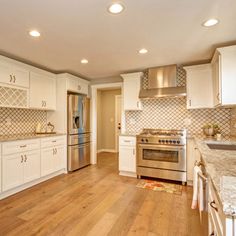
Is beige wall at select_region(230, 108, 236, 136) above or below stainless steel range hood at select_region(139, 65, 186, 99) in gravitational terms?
below

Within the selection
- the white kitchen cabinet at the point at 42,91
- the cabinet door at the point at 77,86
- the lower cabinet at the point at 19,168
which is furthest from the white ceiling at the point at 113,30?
the lower cabinet at the point at 19,168

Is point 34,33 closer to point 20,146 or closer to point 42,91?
point 42,91

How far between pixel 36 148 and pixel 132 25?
2.68 metres

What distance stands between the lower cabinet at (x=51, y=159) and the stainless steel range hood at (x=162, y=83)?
2.21m

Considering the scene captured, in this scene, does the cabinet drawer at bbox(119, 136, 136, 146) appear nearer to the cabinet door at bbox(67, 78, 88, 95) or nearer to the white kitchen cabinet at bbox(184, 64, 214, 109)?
the white kitchen cabinet at bbox(184, 64, 214, 109)

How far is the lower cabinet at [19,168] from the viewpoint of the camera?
262cm

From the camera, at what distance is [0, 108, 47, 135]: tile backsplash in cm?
319

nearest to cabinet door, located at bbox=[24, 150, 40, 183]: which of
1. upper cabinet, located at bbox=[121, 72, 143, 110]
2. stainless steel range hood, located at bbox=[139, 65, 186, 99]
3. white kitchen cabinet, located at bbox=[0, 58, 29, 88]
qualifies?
white kitchen cabinet, located at bbox=[0, 58, 29, 88]

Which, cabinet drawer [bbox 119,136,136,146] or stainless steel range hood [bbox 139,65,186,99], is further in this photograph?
cabinet drawer [bbox 119,136,136,146]

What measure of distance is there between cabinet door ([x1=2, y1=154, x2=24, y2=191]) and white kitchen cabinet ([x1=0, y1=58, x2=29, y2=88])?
129 cm

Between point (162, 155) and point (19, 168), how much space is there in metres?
2.65

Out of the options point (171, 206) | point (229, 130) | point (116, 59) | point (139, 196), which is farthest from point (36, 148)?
point (229, 130)

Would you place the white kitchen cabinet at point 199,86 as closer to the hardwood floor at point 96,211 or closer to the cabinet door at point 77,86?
the hardwood floor at point 96,211

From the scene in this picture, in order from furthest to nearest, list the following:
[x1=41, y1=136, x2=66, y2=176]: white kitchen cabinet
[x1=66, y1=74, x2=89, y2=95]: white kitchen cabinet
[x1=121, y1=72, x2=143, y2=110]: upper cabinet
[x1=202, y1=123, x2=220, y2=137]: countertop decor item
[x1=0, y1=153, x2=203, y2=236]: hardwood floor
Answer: [x1=66, y1=74, x2=89, y2=95]: white kitchen cabinet, [x1=121, y1=72, x2=143, y2=110]: upper cabinet, [x1=41, y1=136, x2=66, y2=176]: white kitchen cabinet, [x1=202, y1=123, x2=220, y2=137]: countertop decor item, [x1=0, y1=153, x2=203, y2=236]: hardwood floor
